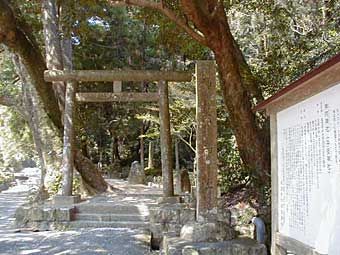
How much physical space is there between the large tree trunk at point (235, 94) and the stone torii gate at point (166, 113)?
101cm

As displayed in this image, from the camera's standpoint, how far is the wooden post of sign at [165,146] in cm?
785

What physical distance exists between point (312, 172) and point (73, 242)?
177 inches

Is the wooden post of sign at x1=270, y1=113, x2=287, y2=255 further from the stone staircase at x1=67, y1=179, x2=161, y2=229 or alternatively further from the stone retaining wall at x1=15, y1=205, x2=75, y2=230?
the stone retaining wall at x1=15, y1=205, x2=75, y2=230

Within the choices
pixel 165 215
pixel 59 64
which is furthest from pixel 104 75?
pixel 165 215

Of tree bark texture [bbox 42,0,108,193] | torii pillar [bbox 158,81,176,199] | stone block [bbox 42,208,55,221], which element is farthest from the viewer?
tree bark texture [bbox 42,0,108,193]

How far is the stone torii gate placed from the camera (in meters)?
5.27

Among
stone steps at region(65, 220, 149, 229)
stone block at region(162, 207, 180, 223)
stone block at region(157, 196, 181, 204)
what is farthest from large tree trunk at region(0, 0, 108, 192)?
stone block at region(162, 207, 180, 223)

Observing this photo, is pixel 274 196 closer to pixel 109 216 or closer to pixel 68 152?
pixel 109 216

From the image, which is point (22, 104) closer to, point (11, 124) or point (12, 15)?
point (12, 15)

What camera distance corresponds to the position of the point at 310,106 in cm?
323

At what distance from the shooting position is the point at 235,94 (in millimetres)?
6555

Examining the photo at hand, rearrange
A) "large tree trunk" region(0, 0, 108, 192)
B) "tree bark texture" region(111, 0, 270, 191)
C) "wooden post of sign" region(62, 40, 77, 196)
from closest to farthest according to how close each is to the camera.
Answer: "tree bark texture" region(111, 0, 270, 191)
"wooden post of sign" region(62, 40, 77, 196)
"large tree trunk" region(0, 0, 108, 192)

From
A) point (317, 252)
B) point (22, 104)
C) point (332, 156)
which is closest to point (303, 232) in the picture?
point (317, 252)

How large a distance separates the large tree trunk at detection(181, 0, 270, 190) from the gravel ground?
96.0 inches
